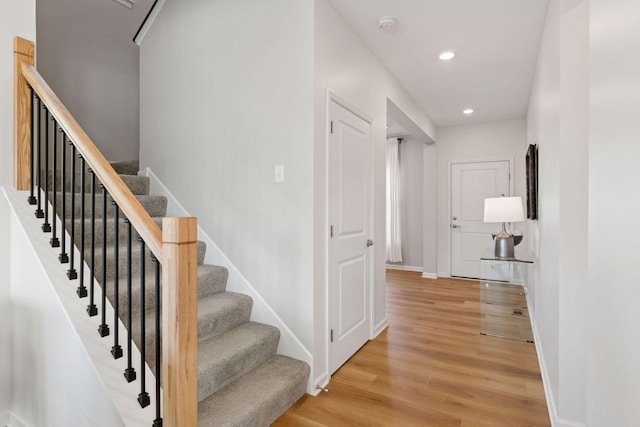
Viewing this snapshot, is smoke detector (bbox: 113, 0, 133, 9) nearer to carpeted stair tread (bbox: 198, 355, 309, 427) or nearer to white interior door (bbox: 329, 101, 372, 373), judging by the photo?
white interior door (bbox: 329, 101, 372, 373)

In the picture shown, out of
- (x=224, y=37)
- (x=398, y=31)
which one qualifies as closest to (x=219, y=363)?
(x=224, y=37)

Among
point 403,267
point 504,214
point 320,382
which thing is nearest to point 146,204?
point 320,382

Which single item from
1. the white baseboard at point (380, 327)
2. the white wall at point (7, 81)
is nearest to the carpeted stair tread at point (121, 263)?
the white wall at point (7, 81)

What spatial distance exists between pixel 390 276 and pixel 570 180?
15.3 ft

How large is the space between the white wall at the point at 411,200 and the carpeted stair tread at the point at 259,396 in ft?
16.1

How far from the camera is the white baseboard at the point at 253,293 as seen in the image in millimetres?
2387

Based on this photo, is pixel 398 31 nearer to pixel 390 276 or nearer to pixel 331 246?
pixel 331 246

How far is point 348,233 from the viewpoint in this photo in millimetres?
2838

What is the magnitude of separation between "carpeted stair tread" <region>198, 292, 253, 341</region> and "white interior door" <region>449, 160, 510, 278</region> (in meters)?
4.56

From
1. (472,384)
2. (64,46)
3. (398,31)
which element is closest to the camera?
(472,384)

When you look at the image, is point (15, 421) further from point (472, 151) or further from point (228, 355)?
point (472, 151)

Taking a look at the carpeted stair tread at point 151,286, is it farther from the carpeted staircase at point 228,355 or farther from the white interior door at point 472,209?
the white interior door at point 472,209

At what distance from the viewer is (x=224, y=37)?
9.05 feet

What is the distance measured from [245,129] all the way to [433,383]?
2.28 metres
